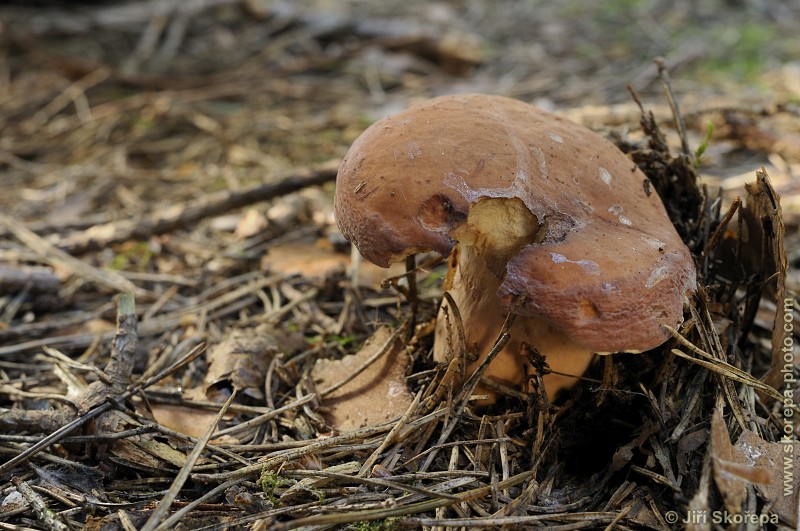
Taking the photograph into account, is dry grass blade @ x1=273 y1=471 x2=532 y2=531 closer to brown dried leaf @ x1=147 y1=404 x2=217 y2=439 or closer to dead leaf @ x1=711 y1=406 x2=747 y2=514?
dead leaf @ x1=711 y1=406 x2=747 y2=514

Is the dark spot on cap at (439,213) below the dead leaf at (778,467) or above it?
above

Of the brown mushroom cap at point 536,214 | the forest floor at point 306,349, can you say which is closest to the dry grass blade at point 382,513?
the forest floor at point 306,349

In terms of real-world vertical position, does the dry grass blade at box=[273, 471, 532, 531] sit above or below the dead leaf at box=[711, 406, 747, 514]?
below

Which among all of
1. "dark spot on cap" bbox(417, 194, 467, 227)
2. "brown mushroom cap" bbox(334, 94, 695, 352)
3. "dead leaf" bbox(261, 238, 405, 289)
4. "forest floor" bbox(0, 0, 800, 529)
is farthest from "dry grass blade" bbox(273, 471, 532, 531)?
"dead leaf" bbox(261, 238, 405, 289)

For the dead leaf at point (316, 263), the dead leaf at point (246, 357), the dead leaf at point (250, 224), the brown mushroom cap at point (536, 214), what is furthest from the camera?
the dead leaf at point (250, 224)

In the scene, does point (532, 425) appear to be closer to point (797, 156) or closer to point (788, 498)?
point (788, 498)

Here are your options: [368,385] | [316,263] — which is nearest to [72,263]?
[316,263]

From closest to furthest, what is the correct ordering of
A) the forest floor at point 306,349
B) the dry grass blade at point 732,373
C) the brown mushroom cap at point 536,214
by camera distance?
1. the brown mushroom cap at point 536,214
2. the forest floor at point 306,349
3. the dry grass blade at point 732,373

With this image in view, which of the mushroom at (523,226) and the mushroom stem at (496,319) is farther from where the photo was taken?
the mushroom stem at (496,319)

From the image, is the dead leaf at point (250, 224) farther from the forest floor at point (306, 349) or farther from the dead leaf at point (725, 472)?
the dead leaf at point (725, 472)
